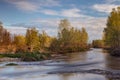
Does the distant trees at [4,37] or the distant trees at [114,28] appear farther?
the distant trees at [4,37]

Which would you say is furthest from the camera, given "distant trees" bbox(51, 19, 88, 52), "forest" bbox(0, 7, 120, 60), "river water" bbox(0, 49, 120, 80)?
"distant trees" bbox(51, 19, 88, 52)

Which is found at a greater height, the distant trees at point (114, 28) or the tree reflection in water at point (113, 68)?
the distant trees at point (114, 28)

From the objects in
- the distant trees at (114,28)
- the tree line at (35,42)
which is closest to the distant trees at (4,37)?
the tree line at (35,42)

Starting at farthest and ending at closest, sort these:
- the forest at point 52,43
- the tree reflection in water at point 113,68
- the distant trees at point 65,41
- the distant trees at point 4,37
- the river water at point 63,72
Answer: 1. the distant trees at point 65,41
2. the distant trees at point 4,37
3. the forest at point 52,43
4. the river water at point 63,72
5. the tree reflection in water at point 113,68

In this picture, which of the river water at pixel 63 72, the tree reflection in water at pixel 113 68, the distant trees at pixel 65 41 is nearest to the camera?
the tree reflection in water at pixel 113 68

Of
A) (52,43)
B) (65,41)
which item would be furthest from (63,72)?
(65,41)

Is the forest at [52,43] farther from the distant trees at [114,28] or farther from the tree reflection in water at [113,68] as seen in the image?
the tree reflection in water at [113,68]

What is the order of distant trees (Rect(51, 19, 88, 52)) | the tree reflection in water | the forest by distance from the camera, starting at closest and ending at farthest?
1. the tree reflection in water
2. the forest
3. distant trees (Rect(51, 19, 88, 52))

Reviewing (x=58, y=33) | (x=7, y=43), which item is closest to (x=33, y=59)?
(x=7, y=43)

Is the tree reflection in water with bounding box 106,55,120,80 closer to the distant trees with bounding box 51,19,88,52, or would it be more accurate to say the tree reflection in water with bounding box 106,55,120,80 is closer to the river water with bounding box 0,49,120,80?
the river water with bounding box 0,49,120,80

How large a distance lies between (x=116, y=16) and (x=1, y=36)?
135ft

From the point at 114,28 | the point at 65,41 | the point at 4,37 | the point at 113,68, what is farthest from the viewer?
the point at 65,41

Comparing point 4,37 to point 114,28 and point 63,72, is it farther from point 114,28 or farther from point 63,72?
point 63,72

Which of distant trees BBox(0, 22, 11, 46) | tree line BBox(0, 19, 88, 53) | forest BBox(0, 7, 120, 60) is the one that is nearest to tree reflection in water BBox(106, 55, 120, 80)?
forest BBox(0, 7, 120, 60)
